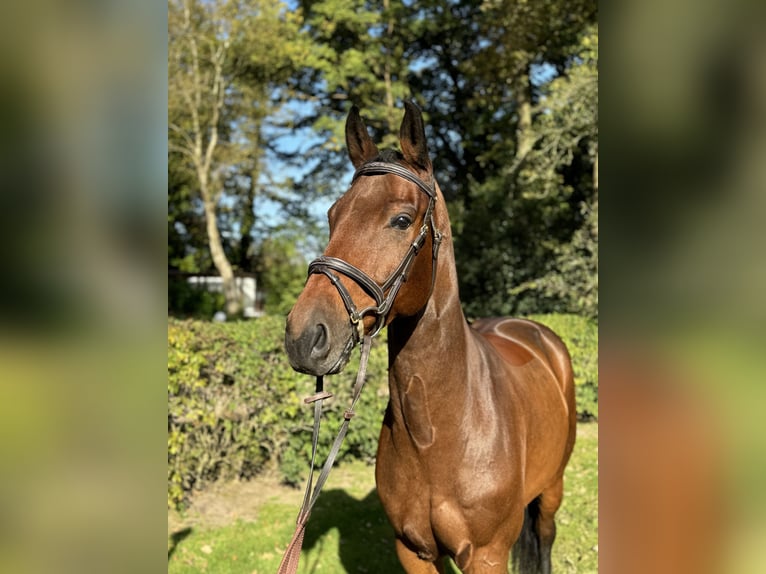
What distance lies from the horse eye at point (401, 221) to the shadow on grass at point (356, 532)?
3.32 m

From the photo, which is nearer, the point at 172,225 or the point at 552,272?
the point at 552,272

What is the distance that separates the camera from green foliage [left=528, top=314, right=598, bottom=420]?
8250mm

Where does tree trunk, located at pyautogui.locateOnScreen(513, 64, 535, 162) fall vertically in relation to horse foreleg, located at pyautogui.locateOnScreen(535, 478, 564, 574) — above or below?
above

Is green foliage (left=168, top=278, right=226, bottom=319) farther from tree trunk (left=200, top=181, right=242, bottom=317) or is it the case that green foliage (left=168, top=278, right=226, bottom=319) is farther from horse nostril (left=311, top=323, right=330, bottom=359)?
horse nostril (left=311, top=323, right=330, bottom=359)

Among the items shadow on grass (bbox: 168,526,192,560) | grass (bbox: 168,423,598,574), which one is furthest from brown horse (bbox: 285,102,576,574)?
shadow on grass (bbox: 168,526,192,560)

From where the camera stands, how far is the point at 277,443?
586 centimetres

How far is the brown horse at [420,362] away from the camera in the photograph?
1745mm

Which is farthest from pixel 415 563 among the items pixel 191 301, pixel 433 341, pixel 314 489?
pixel 191 301

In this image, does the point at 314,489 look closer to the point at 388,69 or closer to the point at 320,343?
the point at 320,343
